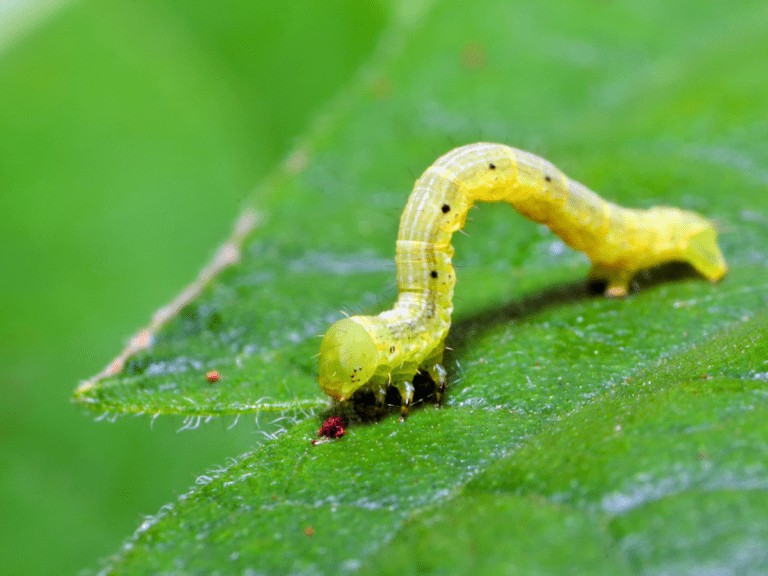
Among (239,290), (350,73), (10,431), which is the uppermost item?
(350,73)

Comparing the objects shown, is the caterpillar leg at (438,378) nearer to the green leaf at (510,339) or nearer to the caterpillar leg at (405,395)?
the green leaf at (510,339)

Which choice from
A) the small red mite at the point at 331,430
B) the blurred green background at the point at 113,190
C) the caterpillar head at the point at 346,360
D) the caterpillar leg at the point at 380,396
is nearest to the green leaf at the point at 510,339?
the small red mite at the point at 331,430

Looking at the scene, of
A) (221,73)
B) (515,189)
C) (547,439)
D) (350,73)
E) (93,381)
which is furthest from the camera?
(350,73)

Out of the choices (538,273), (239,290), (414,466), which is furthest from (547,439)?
(239,290)

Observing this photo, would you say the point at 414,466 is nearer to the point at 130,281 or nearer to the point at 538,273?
the point at 538,273

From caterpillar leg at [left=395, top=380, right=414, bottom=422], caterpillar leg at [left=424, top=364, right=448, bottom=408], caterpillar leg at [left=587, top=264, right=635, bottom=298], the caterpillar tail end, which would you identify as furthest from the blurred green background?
the caterpillar tail end

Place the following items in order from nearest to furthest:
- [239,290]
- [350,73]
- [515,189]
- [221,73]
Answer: [515,189]
[239,290]
[221,73]
[350,73]
